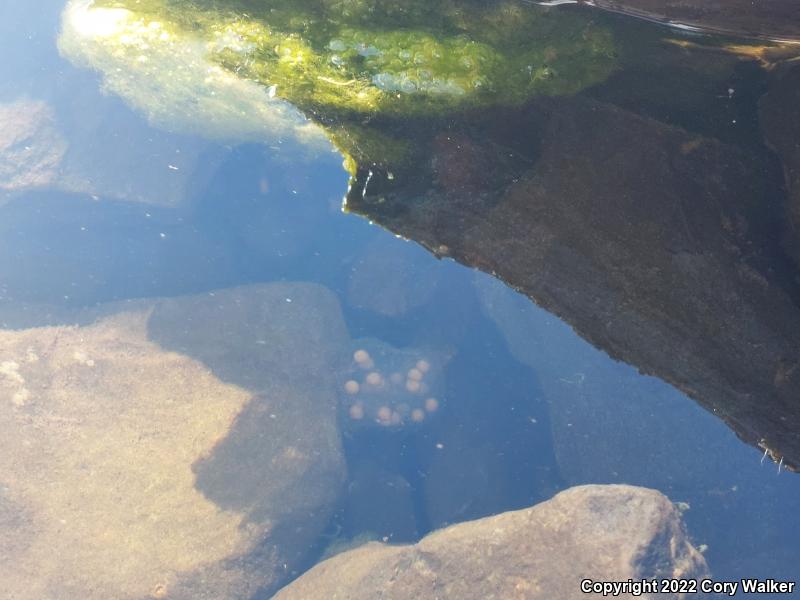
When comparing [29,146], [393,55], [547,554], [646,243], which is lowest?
[547,554]

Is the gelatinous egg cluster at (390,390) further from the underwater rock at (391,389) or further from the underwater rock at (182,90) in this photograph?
the underwater rock at (182,90)

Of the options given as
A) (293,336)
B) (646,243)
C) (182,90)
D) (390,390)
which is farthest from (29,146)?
(646,243)

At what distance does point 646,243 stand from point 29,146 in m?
8.56

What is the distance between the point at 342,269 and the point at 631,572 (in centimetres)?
430

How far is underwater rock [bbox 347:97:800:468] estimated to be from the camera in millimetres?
2037

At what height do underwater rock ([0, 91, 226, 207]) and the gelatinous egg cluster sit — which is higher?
underwater rock ([0, 91, 226, 207])

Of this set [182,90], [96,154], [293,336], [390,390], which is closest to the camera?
[182,90]

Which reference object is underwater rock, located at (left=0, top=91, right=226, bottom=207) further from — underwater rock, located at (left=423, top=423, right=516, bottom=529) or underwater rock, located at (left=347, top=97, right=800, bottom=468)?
underwater rock, located at (left=347, top=97, right=800, bottom=468)

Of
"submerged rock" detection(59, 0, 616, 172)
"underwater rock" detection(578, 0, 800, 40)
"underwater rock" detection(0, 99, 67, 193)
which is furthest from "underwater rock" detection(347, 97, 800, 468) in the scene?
"underwater rock" detection(0, 99, 67, 193)

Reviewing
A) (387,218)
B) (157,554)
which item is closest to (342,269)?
(157,554)

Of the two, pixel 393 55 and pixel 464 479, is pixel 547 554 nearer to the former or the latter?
pixel 464 479

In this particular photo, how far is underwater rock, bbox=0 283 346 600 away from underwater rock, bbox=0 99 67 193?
253 cm

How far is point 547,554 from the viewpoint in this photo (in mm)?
4242

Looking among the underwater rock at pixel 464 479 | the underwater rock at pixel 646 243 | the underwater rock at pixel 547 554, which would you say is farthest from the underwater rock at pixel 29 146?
the underwater rock at pixel 646 243
